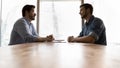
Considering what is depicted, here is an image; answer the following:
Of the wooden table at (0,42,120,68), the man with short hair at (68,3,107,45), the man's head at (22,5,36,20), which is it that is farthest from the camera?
the man's head at (22,5,36,20)

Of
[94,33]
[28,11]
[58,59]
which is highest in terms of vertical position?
[28,11]

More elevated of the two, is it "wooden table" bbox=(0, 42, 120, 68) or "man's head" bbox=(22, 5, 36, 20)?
"man's head" bbox=(22, 5, 36, 20)

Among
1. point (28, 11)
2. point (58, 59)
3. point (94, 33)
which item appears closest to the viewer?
point (58, 59)

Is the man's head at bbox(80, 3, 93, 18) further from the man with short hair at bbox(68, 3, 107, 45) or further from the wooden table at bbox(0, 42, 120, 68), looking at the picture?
the wooden table at bbox(0, 42, 120, 68)

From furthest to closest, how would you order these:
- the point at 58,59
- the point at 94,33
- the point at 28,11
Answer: the point at 28,11 → the point at 94,33 → the point at 58,59

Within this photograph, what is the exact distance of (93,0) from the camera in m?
5.11

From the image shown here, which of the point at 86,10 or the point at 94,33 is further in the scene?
the point at 86,10

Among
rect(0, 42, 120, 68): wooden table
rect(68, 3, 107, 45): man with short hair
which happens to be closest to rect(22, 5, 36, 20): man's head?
rect(68, 3, 107, 45): man with short hair

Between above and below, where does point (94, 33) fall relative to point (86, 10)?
below

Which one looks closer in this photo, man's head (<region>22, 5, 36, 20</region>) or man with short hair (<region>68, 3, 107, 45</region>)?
man with short hair (<region>68, 3, 107, 45</region>)

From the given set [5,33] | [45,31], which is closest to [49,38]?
[45,31]

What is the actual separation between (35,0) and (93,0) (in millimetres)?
1295

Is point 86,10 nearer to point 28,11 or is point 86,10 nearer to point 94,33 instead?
point 94,33

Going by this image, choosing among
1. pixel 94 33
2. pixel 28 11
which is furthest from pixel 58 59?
pixel 28 11
